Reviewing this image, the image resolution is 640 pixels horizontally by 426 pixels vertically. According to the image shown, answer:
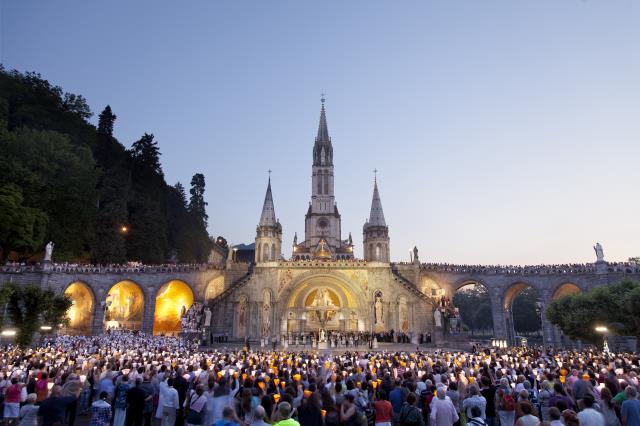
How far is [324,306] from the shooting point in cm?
4088

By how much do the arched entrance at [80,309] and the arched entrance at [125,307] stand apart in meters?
1.94

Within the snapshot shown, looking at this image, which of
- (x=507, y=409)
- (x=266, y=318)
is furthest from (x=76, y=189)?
(x=507, y=409)

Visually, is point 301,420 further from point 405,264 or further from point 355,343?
point 405,264

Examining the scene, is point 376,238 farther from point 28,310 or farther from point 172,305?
point 28,310

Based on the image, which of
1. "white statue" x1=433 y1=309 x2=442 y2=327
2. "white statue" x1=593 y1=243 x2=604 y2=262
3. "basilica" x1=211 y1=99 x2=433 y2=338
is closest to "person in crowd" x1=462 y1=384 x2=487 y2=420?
"white statue" x1=433 y1=309 x2=442 y2=327

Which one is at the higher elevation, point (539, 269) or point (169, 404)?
point (539, 269)

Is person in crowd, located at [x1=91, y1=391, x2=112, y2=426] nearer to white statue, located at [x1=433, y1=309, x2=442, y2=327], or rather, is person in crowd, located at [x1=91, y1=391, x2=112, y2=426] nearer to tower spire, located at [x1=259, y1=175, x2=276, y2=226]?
white statue, located at [x1=433, y1=309, x2=442, y2=327]

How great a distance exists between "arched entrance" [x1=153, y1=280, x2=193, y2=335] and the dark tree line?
189 inches

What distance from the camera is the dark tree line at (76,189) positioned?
3906 centimetres

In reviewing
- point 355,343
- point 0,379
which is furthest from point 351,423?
point 355,343

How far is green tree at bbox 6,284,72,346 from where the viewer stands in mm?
25641

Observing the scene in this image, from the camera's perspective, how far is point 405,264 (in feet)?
150

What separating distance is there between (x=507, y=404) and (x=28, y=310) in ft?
92.2

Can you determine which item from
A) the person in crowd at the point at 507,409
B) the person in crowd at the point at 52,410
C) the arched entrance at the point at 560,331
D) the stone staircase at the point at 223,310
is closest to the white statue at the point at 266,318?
the stone staircase at the point at 223,310
